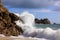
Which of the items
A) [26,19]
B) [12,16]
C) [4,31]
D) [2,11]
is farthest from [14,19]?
[26,19]

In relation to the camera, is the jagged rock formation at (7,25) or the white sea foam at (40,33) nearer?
A: the white sea foam at (40,33)

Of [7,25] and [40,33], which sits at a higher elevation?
[7,25]

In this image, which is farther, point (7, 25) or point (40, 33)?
point (7, 25)

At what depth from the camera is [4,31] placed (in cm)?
2198

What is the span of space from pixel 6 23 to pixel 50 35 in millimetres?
5531

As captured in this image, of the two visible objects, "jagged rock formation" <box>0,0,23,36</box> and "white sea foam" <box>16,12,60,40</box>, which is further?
"jagged rock formation" <box>0,0,23,36</box>

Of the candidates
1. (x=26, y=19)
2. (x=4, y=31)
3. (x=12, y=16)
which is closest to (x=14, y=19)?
(x=12, y=16)

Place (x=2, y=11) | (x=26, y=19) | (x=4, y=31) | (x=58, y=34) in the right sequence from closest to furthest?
(x=58, y=34)
(x=4, y=31)
(x=2, y=11)
(x=26, y=19)

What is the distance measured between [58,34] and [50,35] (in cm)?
126

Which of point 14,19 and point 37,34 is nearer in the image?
point 37,34

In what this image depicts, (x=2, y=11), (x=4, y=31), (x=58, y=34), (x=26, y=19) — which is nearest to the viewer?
(x=58, y=34)

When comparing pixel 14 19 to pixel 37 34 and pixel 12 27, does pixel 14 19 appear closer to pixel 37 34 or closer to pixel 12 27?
pixel 12 27

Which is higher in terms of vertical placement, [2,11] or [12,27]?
[2,11]

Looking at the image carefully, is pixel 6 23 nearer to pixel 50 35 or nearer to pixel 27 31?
pixel 27 31
